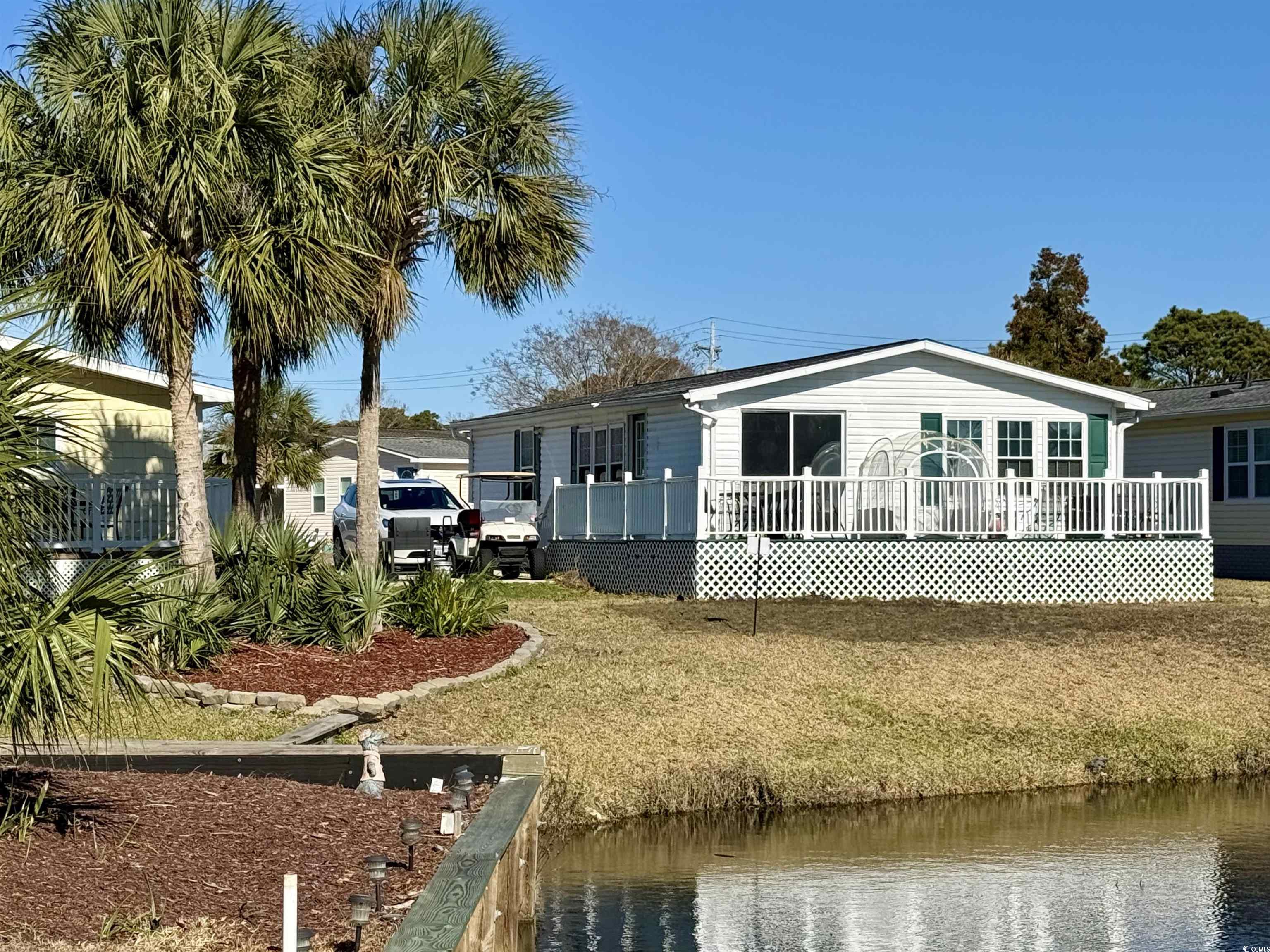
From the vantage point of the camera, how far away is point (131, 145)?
1476 centimetres

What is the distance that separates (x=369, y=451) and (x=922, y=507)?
8784 mm

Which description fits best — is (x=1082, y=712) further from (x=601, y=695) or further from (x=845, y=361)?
(x=845, y=361)

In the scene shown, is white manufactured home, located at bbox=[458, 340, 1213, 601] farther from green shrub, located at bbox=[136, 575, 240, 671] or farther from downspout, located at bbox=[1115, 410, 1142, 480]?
green shrub, located at bbox=[136, 575, 240, 671]

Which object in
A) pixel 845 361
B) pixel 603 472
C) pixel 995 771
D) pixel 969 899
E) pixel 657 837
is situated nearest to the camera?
pixel 969 899

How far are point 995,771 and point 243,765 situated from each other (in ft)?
21.9

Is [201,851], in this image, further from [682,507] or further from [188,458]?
[682,507]

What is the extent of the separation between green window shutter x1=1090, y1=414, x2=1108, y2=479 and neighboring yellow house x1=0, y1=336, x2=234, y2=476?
573 inches

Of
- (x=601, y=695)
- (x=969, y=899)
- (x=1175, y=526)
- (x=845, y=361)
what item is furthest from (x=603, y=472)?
(x=969, y=899)

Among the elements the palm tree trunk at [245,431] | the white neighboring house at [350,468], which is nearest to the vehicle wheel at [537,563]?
the palm tree trunk at [245,431]

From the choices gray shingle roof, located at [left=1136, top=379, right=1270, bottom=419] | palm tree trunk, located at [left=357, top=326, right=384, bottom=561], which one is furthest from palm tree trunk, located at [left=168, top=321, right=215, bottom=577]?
gray shingle roof, located at [left=1136, top=379, right=1270, bottom=419]

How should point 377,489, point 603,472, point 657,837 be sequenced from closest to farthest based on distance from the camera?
point 657,837 < point 377,489 < point 603,472

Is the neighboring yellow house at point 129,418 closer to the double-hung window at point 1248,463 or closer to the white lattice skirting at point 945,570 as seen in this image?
the white lattice skirting at point 945,570

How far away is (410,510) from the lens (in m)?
28.2

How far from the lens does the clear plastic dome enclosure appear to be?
24734 mm
